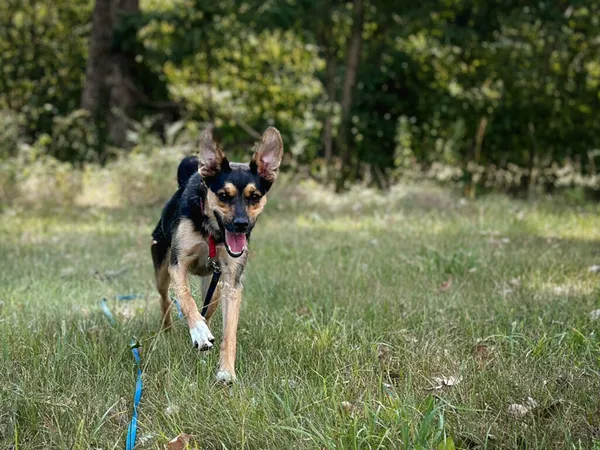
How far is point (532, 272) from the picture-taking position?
558 centimetres

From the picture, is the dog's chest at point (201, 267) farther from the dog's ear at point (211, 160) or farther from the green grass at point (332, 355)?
the dog's ear at point (211, 160)

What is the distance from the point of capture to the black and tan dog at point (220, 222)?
374 centimetres

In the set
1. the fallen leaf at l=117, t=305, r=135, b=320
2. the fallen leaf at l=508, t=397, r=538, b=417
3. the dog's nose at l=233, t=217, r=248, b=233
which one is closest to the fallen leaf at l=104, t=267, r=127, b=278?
the fallen leaf at l=117, t=305, r=135, b=320

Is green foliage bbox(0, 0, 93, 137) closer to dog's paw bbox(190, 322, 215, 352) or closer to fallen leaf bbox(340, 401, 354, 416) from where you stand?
dog's paw bbox(190, 322, 215, 352)

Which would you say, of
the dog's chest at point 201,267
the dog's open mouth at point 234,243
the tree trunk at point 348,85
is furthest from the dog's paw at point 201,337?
the tree trunk at point 348,85

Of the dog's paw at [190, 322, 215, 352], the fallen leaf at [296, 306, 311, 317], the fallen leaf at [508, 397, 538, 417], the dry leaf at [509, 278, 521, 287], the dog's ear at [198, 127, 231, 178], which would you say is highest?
the dog's ear at [198, 127, 231, 178]

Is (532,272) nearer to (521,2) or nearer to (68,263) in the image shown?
(68,263)

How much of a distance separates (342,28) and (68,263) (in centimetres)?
842

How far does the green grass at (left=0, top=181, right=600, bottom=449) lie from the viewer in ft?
9.09

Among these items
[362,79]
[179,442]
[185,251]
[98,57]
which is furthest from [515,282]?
[98,57]

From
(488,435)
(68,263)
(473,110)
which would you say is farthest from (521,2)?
(488,435)

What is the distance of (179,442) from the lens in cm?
274

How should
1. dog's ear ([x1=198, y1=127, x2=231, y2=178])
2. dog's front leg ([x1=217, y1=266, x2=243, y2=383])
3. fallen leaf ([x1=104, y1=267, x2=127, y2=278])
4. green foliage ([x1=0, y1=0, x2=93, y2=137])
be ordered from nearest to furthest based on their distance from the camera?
dog's front leg ([x1=217, y1=266, x2=243, y2=383])
dog's ear ([x1=198, y1=127, x2=231, y2=178])
fallen leaf ([x1=104, y1=267, x2=127, y2=278])
green foliage ([x1=0, y1=0, x2=93, y2=137])

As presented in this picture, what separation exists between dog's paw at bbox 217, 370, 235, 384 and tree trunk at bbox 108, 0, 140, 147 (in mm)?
12032
